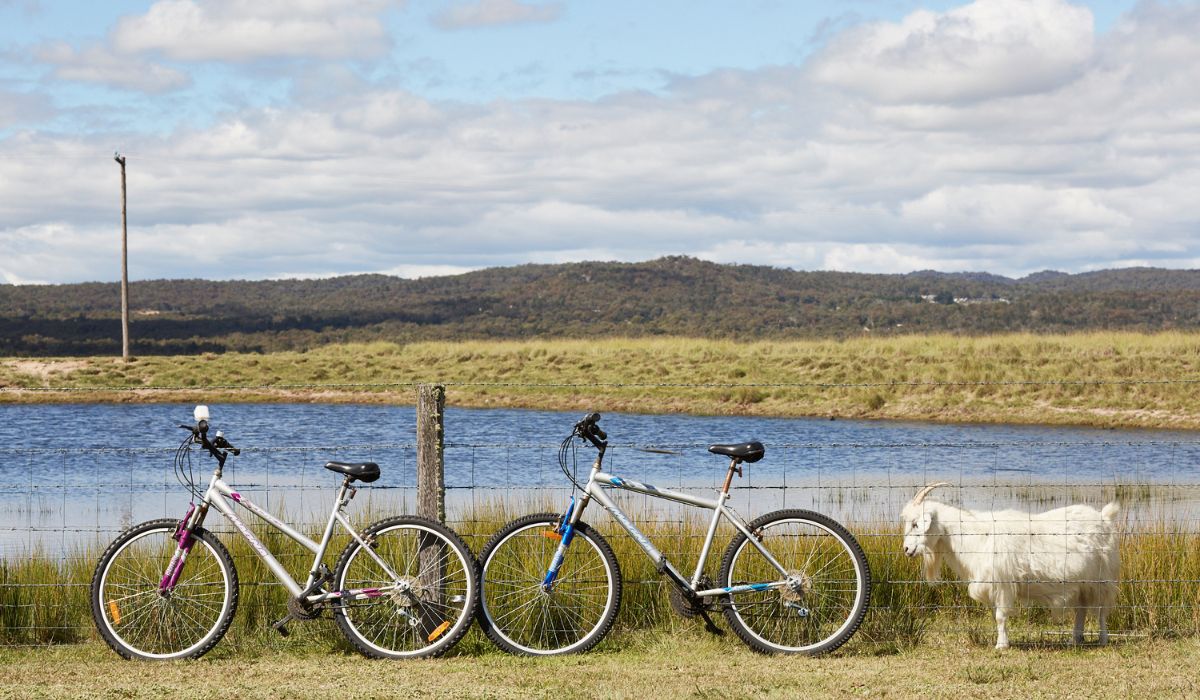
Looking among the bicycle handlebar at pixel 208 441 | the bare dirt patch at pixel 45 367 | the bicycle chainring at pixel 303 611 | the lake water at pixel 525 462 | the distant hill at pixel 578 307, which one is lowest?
the lake water at pixel 525 462

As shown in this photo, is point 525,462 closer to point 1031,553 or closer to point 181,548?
point 181,548

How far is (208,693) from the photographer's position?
6.35 m

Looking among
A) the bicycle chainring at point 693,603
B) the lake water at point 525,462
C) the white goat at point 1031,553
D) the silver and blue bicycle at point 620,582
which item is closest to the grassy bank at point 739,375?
the lake water at point 525,462

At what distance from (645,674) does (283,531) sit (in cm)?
214

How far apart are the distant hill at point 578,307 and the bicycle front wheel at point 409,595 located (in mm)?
56517

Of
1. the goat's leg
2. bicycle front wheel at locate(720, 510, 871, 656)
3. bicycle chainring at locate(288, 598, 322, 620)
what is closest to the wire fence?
the goat's leg

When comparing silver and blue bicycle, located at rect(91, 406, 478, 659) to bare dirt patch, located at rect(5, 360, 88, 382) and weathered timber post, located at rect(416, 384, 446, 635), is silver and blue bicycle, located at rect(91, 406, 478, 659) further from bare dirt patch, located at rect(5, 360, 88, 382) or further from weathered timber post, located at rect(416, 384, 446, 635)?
bare dirt patch, located at rect(5, 360, 88, 382)

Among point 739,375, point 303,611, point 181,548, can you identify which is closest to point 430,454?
point 303,611

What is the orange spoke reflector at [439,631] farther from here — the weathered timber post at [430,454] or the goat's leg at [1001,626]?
the goat's leg at [1001,626]

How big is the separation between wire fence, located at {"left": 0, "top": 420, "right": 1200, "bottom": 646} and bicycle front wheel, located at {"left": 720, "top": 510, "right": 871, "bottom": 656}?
343 mm

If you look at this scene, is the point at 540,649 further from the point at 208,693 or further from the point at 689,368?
the point at 689,368

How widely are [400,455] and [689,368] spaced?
19.6 m

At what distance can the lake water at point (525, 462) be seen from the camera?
39.2ft

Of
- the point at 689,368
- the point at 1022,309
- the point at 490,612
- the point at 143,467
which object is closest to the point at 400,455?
the point at 143,467
